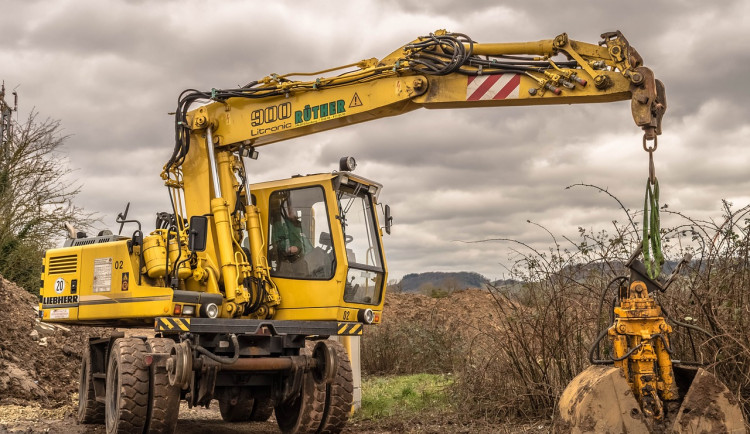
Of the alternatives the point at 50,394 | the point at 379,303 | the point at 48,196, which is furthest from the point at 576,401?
the point at 48,196

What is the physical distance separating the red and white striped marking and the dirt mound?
831 cm

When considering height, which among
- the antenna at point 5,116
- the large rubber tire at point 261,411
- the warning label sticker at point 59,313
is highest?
the antenna at point 5,116

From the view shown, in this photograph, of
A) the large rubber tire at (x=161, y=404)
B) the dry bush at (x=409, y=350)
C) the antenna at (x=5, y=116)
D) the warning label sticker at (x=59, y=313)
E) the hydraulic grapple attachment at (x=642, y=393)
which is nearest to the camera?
the hydraulic grapple attachment at (x=642, y=393)

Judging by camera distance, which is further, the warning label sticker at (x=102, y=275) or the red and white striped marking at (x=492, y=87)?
the warning label sticker at (x=102, y=275)

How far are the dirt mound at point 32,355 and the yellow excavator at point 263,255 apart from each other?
8.19 ft

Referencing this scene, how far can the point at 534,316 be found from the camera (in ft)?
28.8

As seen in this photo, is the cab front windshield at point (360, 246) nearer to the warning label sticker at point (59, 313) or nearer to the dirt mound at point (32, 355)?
the warning label sticker at point (59, 313)

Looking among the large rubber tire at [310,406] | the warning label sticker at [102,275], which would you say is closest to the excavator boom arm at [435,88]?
the warning label sticker at [102,275]

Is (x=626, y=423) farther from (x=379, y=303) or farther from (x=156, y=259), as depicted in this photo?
(x=156, y=259)

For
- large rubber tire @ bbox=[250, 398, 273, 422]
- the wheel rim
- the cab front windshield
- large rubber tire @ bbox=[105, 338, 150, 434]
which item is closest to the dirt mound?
large rubber tire @ bbox=[250, 398, 273, 422]

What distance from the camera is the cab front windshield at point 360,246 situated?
30.0 ft

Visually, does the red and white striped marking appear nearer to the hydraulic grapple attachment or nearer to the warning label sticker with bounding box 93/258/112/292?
the hydraulic grapple attachment

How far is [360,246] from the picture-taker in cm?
931

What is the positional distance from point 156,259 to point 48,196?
44.0 feet
